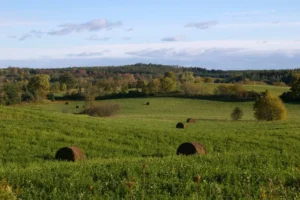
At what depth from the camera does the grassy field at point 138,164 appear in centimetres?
905

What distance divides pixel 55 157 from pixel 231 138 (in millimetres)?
12029

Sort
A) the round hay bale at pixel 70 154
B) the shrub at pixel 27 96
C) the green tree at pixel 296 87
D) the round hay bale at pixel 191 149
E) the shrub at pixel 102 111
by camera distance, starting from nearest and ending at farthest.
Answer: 1. the round hay bale at pixel 70 154
2. the round hay bale at pixel 191 149
3. the shrub at pixel 102 111
4. the green tree at pixel 296 87
5. the shrub at pixel 27 96

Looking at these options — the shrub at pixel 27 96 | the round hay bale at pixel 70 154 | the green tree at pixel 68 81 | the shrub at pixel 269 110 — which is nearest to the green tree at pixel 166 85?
the shrub at pixel 27 96

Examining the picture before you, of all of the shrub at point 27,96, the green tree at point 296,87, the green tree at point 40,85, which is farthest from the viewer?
the green tree at point 40,85

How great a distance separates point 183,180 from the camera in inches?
390

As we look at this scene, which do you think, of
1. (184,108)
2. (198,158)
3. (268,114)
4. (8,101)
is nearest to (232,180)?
(198,158)

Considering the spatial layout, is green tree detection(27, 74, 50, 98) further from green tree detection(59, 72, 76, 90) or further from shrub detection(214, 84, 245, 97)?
shrub detection(214, 84, 245, 97)

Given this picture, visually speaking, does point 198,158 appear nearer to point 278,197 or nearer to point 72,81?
point 278,197

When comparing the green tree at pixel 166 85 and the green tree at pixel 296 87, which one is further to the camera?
the green tree at pixel 166 85

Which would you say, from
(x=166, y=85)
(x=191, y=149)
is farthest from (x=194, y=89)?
(x=191, y=149)

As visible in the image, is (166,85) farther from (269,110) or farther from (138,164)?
(138,164)

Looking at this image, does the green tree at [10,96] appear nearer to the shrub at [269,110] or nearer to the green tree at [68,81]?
the shrub at [269,110]

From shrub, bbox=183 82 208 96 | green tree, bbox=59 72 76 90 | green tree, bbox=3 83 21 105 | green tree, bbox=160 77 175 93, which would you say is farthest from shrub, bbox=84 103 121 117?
green tree, bbox=59 72 76 90

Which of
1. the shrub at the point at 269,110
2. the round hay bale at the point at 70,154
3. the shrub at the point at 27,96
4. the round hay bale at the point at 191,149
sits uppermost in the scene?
the round hay bale at the point at 191,149
